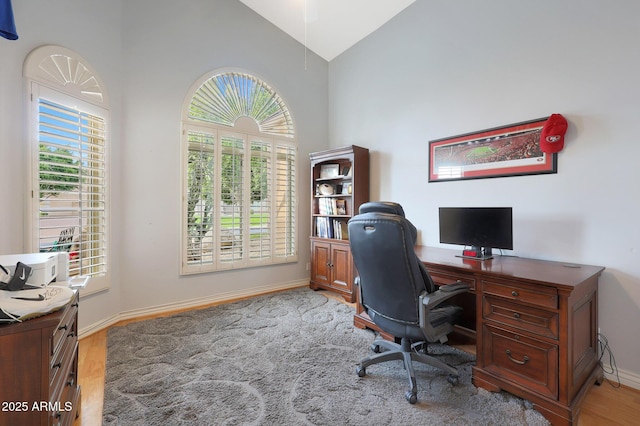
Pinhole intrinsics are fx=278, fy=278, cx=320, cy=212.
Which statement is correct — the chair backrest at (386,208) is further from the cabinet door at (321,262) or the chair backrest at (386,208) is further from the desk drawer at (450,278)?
A: the cabinet door at (321,262)

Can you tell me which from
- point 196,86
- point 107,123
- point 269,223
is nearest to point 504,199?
point 269,223

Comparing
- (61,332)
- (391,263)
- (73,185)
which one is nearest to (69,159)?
(73,185)

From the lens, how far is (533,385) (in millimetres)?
1638

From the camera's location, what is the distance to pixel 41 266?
131 cm

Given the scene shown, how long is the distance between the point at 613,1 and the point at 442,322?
251 centimetres

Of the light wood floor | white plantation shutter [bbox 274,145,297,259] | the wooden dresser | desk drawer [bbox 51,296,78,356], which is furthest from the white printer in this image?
white plantation shutter [bbox 274,145,297,259]

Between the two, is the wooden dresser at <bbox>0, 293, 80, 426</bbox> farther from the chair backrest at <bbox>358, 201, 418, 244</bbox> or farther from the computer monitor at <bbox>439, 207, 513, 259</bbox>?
the computer monitor at <bbox>439, 207, 513, 259</bbox>

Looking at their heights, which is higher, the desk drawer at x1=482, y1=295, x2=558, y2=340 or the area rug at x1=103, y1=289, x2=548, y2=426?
the desk drawer at x1=482, y1=295, x2=558, y2=340

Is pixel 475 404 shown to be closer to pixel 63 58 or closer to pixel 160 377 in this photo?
pixel 160 377

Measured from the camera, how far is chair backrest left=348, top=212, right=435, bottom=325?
5.44 ft

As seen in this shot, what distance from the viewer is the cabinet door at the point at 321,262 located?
3.81 meters

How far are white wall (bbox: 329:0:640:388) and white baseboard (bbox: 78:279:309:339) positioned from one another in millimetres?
1993

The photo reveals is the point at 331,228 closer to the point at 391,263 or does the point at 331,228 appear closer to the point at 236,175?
the point at 236,175

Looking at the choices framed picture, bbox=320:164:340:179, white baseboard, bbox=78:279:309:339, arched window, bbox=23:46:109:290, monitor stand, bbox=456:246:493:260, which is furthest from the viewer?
framed picture, bbox=320:164:340:179
